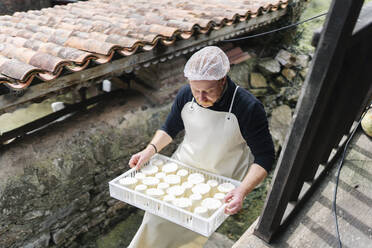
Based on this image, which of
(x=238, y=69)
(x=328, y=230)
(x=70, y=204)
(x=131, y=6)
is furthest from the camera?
(x=238, y=69)

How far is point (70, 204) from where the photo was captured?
11.6ft

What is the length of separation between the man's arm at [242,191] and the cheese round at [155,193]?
0.48m

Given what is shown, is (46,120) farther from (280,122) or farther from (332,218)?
(280,122)

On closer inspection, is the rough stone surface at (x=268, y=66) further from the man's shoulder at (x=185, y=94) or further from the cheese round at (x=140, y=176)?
the cheese round at (x=140, y=176)

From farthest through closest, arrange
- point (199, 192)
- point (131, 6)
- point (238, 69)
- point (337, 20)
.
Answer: point (238, 69) → point (131, 6) → point (199, 192) → point (337, 20)

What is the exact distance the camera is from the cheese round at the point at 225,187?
2.12 meters

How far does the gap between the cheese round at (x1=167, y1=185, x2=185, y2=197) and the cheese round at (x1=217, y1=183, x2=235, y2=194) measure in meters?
0.28

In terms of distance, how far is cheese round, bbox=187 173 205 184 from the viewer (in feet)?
7.29

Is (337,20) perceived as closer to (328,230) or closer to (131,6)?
(328,230)

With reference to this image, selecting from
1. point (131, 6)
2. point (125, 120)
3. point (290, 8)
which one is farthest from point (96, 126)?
point (290, 8)

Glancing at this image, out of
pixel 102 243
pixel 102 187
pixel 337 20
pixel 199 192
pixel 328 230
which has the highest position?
pixel 337 20

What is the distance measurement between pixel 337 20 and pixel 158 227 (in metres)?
2.02

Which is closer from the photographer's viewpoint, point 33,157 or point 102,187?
point 33,157

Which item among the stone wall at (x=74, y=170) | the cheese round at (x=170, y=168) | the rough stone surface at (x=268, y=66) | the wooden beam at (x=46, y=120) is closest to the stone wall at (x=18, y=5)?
the wooden beam at (x=46, y=120)
